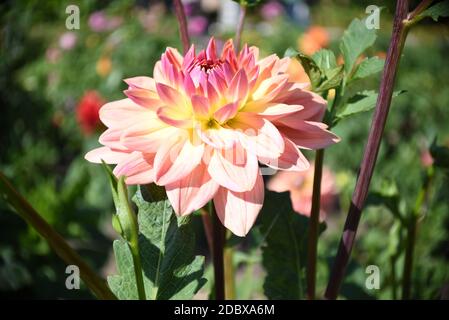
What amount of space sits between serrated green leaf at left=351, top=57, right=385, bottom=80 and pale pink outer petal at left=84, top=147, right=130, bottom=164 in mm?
234

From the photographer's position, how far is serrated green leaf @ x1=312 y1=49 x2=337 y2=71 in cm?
55

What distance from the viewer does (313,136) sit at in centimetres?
48

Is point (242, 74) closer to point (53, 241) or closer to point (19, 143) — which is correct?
point (53, 241)

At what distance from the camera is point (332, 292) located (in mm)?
542

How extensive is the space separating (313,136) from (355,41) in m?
0.16

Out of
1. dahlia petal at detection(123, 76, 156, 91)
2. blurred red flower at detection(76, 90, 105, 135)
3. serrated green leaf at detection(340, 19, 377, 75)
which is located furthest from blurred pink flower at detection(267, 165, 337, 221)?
blurred red flower at detection(76, 90, 105, 135)

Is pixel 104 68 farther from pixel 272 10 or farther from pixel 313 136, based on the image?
pixel 313 136

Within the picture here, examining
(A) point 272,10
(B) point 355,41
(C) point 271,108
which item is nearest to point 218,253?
(C) point 271,108

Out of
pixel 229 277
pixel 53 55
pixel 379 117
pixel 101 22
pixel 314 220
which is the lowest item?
pixel 229 277

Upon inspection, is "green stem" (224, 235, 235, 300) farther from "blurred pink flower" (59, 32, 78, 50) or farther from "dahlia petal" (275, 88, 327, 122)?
"blurred pink flower" (59, 32, 78, 50)

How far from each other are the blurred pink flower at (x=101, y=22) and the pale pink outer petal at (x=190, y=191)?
8.61ft

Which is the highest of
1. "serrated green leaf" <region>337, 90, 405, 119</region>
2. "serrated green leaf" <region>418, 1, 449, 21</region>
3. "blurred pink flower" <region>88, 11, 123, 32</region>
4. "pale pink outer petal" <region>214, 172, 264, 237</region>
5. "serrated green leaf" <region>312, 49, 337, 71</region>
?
"blurred pink flower" <region>88, 11, 123, 32</region>
